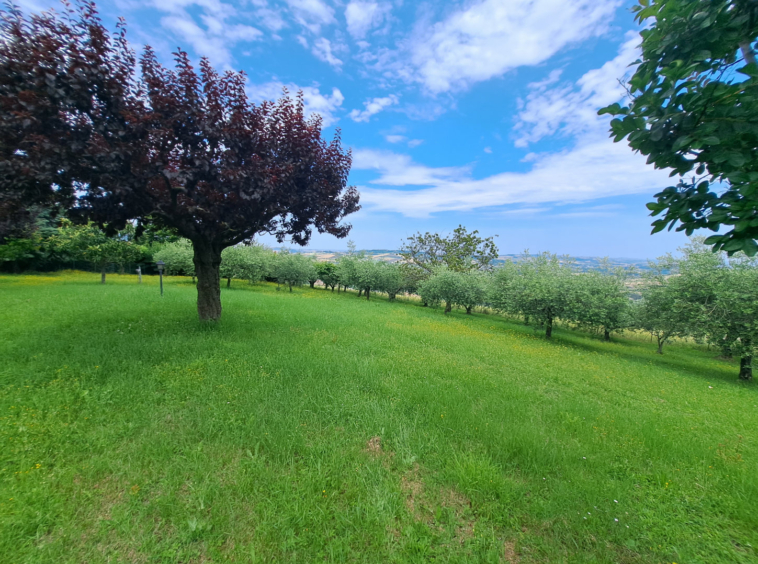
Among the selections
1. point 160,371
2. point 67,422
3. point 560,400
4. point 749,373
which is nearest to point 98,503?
point 67,422

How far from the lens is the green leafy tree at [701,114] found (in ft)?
5.69

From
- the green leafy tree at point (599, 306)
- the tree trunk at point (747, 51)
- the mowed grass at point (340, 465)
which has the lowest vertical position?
the mowed grass at point (340, 465)

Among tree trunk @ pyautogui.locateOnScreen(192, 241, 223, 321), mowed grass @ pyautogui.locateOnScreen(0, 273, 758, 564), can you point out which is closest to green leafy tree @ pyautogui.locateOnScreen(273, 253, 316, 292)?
tree trunk @ pyautogui.locateOnScreen(192, 241, 223, 321)

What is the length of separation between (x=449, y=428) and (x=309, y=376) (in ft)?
9.50

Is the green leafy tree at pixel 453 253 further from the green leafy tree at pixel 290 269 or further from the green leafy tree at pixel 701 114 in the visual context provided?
the green leafy tree at pixel 701 114

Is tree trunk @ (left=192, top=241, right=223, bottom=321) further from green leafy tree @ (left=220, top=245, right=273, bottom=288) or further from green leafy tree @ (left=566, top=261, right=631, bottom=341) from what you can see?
green leafy tree @ (left=220, top=245, right=273, bottom=288)

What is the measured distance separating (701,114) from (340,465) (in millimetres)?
4417

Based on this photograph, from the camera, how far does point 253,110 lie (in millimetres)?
6887

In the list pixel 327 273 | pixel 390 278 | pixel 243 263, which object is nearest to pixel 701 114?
pixel 390 278

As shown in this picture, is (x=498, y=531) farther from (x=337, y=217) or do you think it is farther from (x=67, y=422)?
(x=337, y=217)

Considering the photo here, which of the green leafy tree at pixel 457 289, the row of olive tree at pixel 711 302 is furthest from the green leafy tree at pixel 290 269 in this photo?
the row of olive tree at pixel 711 302

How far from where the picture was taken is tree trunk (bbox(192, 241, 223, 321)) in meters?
8.16

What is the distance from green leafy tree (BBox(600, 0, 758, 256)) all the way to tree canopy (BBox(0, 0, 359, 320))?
244 inches

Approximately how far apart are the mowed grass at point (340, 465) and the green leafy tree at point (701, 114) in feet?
9.31
